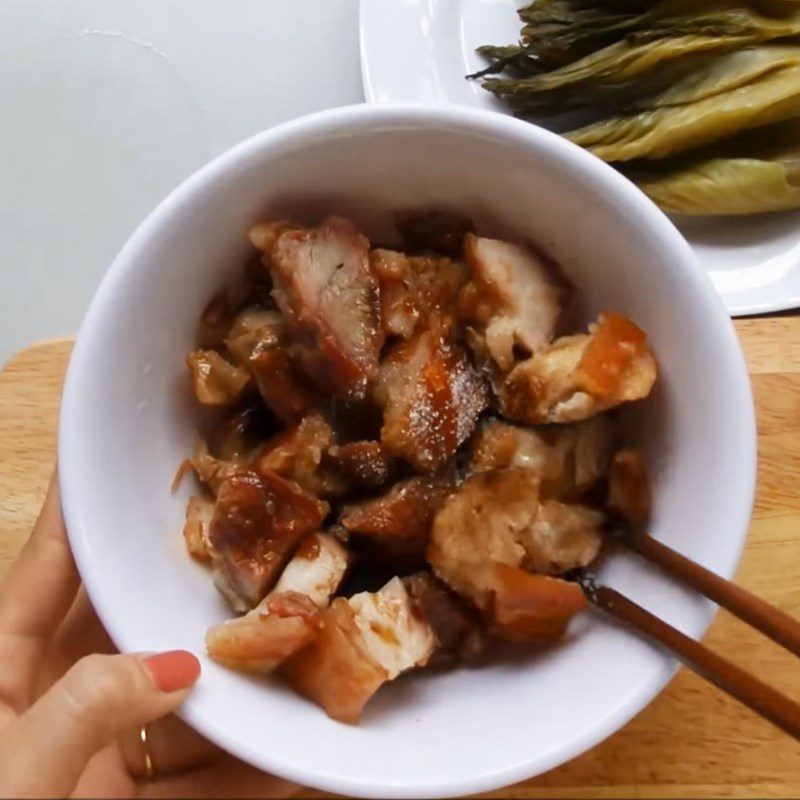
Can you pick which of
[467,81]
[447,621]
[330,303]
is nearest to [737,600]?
[447,621]

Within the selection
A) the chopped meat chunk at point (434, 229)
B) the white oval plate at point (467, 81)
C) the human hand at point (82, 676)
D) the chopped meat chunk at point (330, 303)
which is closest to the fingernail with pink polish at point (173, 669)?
the human hand at point (82, 676)

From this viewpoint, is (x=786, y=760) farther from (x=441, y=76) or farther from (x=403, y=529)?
(x=441, y=76)

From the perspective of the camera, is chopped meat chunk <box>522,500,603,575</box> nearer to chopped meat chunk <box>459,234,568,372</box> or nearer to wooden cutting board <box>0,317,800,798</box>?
chopped meat chunk <box>459,234,568,372</box>

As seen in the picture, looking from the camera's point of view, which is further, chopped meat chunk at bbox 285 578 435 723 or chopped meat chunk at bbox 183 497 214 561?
chopped meat chunk at bbox 183 497 214 561

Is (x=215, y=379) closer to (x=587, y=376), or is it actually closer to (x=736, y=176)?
(x=587, y=376)

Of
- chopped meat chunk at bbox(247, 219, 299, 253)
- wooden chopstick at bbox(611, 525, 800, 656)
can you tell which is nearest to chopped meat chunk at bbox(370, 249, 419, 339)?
chopped meat chunk at bbox(247, 219, 299, 253)

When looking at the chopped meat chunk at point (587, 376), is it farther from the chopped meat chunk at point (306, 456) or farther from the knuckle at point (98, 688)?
the knuckle at point (98, 688)

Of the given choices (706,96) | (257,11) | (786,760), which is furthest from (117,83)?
(786,760)
